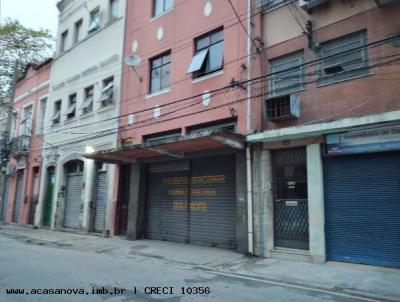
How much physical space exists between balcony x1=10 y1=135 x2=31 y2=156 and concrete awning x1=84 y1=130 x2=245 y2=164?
11420mm

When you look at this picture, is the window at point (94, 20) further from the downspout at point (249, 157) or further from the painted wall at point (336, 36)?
the painted wall at point (336, 36)

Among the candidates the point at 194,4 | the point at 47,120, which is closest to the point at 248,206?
the point at 194,4

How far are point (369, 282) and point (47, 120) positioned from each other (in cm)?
2065

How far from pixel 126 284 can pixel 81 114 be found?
1420 centimetres

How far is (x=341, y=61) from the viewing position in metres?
10.7

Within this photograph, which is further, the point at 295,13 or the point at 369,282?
the point at 295,13

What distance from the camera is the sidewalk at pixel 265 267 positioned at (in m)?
7.80

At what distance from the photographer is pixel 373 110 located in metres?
9.74

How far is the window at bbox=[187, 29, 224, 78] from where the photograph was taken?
1405cm

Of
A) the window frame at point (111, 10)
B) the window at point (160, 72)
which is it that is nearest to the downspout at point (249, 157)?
the window at point (160, 72)

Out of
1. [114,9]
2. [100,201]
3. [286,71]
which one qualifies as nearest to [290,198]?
[286,71]

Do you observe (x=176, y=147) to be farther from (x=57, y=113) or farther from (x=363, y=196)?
(x=57, y=113)

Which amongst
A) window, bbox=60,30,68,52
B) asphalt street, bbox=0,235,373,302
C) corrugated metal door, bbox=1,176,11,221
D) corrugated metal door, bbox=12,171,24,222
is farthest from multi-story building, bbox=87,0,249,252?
corrugated metal door, bbox=1,176,11,221

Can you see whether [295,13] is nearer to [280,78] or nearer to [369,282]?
[280,78]
